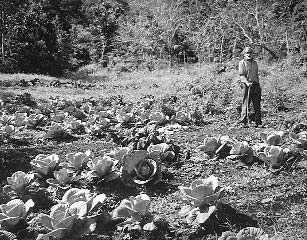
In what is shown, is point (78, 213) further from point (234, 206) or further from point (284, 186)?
point (284, 186)

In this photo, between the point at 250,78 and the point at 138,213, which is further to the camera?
the point at 250,78

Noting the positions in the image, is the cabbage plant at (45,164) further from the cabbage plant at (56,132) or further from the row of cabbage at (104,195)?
the cabbage plant at (56,132)

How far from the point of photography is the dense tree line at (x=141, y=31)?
2300 centimetres

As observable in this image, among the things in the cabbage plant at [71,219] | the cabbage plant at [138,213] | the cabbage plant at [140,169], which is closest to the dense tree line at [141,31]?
the cabbage plant at [140,169]

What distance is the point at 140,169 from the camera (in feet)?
11.5

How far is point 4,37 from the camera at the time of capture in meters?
24.4

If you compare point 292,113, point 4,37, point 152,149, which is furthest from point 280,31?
point 152,149

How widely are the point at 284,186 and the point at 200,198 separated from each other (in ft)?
3.50

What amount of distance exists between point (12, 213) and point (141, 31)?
30621 millimetres

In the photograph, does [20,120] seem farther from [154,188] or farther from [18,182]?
[154,188]

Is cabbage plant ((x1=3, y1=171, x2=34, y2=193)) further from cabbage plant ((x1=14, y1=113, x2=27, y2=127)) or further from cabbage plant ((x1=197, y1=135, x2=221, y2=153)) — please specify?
cabbage plant ((x1=14, y1=113, x2=27, y2=127))

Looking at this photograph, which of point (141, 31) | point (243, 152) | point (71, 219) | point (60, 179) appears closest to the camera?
point (71, 219)

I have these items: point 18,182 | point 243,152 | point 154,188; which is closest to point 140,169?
point 154,188

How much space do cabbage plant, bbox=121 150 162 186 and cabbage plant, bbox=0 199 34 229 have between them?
102 centimetres
